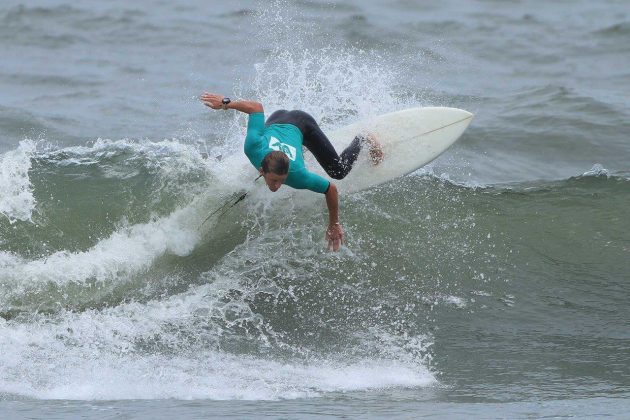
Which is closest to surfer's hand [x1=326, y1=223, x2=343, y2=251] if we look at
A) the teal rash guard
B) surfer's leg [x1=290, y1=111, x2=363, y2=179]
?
the teal rash guard

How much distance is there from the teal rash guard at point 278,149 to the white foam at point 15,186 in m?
2.75

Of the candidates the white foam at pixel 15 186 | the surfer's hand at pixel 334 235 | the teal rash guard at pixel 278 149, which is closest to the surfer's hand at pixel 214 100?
the teal rash guard at pixel 278 149

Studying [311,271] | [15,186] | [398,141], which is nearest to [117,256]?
[15,186]

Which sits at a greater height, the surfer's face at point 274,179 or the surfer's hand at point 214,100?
the surfer's hand at point 214,100

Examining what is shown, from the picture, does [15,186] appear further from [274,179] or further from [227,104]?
[274,179]

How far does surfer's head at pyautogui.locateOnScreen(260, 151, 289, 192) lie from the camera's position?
677 centimetres

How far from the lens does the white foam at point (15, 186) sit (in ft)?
28.8

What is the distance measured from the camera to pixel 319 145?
7.96m

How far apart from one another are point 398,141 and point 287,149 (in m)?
1.98

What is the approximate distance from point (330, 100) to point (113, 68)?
973 cm

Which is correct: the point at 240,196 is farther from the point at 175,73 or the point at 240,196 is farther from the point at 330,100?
the point at 175,73

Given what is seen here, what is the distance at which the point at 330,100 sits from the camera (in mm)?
9641

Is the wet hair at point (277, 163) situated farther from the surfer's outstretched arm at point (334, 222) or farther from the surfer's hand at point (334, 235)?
the surfer's hand at point (334, 235)

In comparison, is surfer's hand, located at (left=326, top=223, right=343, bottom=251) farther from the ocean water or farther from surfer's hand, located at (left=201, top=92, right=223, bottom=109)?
surfer's hand, located at (left=201, top=92, right=223, bottom=109)
